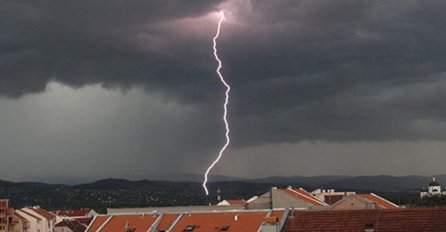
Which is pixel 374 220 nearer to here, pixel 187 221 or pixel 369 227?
pixel 369 227

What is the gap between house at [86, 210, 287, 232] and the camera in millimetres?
81875

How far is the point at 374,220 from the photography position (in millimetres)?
65375

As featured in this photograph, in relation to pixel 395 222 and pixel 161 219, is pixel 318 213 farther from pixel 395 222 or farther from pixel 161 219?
pixel 161 219

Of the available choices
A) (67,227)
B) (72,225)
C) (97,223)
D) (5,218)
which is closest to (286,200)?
(97,223)

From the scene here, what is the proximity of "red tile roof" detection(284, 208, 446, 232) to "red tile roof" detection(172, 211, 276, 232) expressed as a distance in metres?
12.5

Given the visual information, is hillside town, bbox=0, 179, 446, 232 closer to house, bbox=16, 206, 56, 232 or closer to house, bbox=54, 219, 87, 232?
house, bbox=54, 219, 87, 232

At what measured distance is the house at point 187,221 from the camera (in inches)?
3223

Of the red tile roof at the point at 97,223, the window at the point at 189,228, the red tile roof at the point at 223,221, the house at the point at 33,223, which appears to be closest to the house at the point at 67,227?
the house at the point at 33,223

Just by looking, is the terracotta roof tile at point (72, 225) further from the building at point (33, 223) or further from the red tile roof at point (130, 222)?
the red tile roof at point (130, 222)

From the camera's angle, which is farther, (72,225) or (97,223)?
(72,225)

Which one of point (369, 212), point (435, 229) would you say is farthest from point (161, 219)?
point (435, 229)

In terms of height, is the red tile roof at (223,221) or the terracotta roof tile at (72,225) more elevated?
the red tile roof at (223,221)

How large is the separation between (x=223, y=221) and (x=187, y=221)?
12.9 ft

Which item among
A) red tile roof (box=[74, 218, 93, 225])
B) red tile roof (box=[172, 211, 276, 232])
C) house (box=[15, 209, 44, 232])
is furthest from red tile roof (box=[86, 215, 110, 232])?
red tile roof (box=[74, 218, 93, 225])
